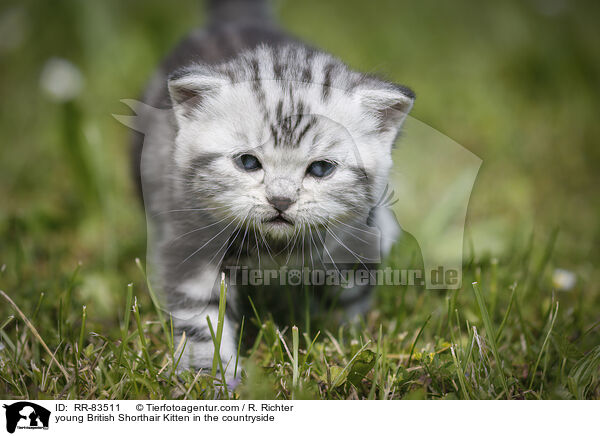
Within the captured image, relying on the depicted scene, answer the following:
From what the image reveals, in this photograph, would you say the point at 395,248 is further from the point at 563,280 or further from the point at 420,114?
the point at 563,280

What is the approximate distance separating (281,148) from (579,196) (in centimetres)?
160

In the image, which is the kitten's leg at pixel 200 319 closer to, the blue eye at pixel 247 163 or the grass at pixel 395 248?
the grass at pixel 395 248

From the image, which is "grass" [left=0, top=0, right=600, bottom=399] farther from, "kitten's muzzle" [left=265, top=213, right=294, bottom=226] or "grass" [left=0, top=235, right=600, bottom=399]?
"kitten's muzzle" [left=265, top=213, right=294, bottom=226]

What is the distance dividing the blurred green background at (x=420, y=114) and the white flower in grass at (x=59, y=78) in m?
0.03

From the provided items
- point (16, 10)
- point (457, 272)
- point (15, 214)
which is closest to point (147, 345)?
point (457, 272)

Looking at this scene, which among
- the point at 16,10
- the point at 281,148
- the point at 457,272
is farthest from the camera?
the point at 16,10

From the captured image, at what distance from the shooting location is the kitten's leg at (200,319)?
1.21 metres

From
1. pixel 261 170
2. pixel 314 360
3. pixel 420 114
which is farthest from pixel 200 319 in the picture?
pixel 420 114

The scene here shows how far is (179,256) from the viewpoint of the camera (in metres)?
1.23

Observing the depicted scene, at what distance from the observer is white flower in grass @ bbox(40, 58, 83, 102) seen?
227cm

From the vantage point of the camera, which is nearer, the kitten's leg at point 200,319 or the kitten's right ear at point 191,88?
the kitten's right ear at point 191,88
